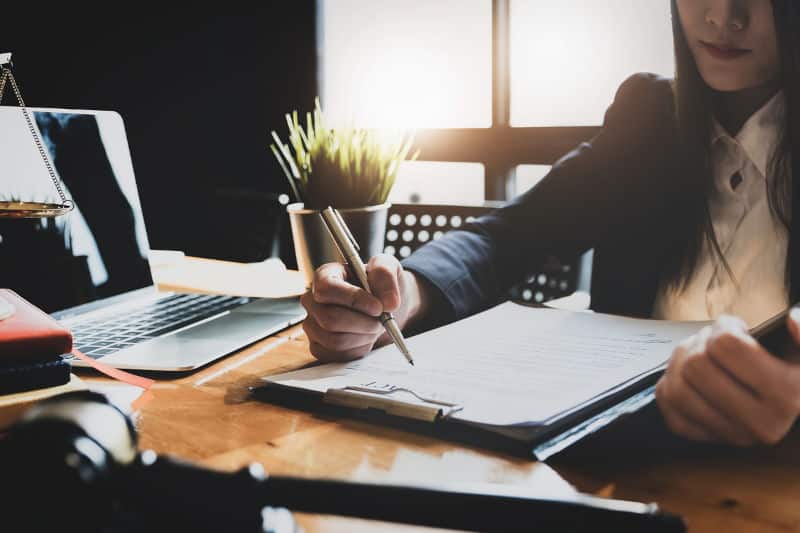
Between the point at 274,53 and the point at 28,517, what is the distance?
1.79 m

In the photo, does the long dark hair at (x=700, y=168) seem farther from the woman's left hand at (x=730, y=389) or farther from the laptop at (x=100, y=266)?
the laptop at (x=100, y=266)

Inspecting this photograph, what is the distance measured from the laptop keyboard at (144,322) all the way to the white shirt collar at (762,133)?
2.55 ft

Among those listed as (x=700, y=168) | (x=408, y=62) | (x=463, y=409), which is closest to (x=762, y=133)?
(x=700, y=168)

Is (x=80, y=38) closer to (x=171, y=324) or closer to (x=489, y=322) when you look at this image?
(x=171, y=324)

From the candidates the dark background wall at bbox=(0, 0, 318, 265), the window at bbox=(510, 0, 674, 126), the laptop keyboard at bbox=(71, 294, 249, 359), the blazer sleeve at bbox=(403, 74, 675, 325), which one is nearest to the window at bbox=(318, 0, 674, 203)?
the window at bbox=(510, 0, 674, 126)

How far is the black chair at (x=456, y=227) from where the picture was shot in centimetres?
113

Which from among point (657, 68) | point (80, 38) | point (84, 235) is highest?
point (80, 38)

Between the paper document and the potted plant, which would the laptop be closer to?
the potted plant

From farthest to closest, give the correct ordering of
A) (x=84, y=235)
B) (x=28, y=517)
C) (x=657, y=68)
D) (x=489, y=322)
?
(x=657, y=68), (x=84, y=235), (x=489, y=322), (x=28, y=517)

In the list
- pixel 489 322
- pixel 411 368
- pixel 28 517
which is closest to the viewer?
pixel 28 517

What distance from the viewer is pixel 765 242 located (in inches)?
37.0

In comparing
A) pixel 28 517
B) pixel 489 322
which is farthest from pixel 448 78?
pixel 28 517

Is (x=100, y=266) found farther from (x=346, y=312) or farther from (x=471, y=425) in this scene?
(x=471, y=425)

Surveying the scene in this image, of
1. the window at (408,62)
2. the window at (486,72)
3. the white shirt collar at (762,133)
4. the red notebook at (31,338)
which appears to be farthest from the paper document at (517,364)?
the window at (408,62)
